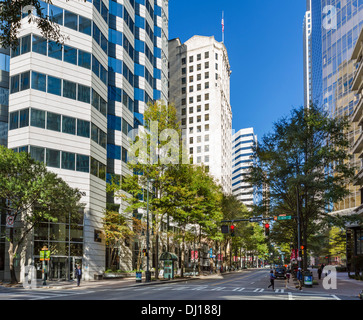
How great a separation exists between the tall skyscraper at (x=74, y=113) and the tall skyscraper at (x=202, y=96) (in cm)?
7392

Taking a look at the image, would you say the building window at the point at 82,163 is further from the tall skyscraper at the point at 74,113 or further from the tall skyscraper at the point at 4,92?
the tall skyscraper at the point at 4,92

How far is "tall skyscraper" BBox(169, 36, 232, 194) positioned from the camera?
131m

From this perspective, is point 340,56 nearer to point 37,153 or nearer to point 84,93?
point 84,93

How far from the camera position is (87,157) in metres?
47.5

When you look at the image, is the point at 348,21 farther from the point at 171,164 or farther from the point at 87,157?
the point at 87,157

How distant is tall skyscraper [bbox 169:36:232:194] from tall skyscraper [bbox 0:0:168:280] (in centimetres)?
7392

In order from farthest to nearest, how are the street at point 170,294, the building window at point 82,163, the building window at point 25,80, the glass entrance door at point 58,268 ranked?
1. the building window at point 82,163
2. the building window at point 25,80
3. the glass entrance door at point 58,268
4. the street at point 170,294

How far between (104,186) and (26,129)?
12.7 meters

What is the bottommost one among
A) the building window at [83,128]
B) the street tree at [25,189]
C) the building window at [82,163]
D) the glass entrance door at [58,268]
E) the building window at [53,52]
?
the glass entrance door at [58,268]

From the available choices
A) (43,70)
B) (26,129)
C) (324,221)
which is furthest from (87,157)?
(324,221)

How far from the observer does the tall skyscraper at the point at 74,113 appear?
44031 mm

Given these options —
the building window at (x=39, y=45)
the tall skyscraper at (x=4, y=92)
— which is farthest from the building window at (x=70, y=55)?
the tall skyscraper at (x=4, y=92)

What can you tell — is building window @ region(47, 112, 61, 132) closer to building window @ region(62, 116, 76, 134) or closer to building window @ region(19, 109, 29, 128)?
building window @ region(62, 116, 76, 134)

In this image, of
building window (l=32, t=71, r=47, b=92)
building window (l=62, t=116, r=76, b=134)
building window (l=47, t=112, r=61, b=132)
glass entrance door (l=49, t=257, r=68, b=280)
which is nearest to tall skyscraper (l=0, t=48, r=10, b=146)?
building window (l=32, t=71, r=47, b=92)
